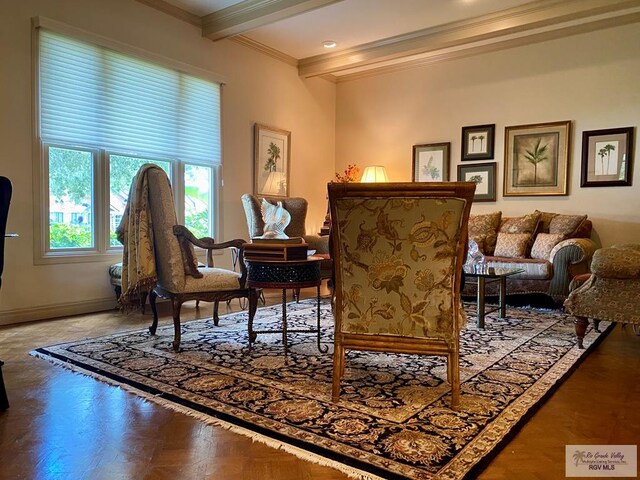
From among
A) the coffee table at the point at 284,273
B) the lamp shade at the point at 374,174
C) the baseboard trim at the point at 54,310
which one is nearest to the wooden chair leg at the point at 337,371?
the coffee table at the point at 284,273

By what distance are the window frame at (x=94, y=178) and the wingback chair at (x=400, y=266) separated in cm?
301

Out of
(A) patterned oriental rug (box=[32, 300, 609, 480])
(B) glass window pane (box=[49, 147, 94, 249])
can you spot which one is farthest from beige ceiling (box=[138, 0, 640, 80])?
(A) patterned oriental rug (box=[32, 300, 609, 480])

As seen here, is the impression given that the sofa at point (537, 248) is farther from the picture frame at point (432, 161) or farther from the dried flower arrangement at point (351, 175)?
the dried flower arrangement at point (351, 175)

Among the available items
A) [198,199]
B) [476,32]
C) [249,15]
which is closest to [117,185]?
[198,199]

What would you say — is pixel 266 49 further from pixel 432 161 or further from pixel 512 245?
pixel 512 245

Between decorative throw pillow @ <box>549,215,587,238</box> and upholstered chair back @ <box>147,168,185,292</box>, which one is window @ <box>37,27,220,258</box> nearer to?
upholstered chair back @ <box>147,168,185,292</box>

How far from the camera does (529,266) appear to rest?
4609 millimetres

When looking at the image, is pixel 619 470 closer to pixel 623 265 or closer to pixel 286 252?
pixel 623 265

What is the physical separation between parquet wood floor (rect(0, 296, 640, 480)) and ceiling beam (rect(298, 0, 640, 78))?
11.6 feet

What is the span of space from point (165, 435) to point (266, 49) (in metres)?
5.16

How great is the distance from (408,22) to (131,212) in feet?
12.5

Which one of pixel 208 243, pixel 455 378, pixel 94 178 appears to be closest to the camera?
pixel 455 378

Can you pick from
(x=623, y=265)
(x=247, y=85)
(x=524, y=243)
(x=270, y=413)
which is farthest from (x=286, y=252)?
(x=247, y=85)

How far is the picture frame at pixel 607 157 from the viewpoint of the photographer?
5027 mm
